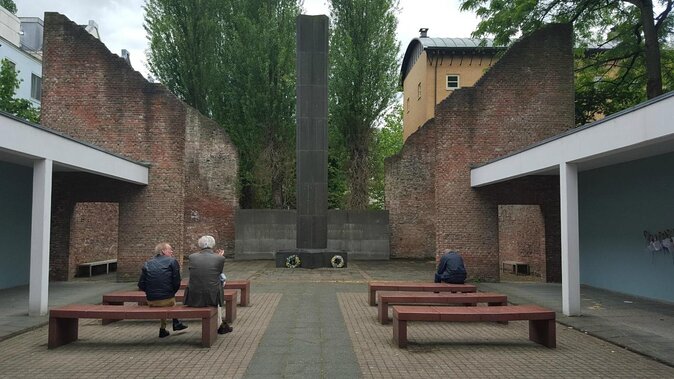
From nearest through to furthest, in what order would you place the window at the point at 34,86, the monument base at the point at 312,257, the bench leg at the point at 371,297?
the bench leg at the point at 371,297 → the monument base at the point at 312,257 → the window at the point at 34,86

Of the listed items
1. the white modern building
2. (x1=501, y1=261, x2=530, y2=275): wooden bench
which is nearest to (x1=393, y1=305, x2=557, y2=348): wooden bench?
(x1=501, y1=261, x2=530, y2=275): wooden bench

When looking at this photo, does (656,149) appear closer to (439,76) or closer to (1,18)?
(439,76)

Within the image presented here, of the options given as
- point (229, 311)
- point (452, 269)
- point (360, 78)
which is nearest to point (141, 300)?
point (229, 311)

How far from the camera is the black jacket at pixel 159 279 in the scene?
7664 millimetres

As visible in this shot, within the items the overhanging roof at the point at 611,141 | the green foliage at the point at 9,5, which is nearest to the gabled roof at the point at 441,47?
the overhanging roof at the point at 611,141

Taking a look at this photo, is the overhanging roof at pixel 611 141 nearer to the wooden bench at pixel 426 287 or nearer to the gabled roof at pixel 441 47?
the wooden bench at pixel 426 287

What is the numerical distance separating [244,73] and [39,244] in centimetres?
1861

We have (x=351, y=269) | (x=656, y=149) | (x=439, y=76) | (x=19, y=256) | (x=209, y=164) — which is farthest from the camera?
(x=439, y=76)

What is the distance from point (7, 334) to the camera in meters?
8.09

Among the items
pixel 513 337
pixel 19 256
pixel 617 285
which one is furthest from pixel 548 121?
pixel 19 256

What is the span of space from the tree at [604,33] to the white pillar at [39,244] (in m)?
14.8

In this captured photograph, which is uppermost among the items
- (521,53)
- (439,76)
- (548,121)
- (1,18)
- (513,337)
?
(1,18)

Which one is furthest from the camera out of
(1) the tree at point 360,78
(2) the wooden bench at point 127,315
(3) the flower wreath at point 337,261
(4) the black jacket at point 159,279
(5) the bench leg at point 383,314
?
(1) the tree at point 360,78

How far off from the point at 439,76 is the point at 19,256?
75.5 ft
